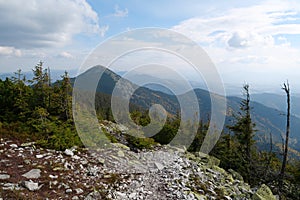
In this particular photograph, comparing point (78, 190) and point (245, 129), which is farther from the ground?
point (245, 129)

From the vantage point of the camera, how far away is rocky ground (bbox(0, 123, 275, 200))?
8320 mm

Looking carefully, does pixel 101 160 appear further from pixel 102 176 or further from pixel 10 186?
pixel 10 186

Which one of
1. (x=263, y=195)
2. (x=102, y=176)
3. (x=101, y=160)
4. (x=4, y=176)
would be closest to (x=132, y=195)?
(x=102, y=176)

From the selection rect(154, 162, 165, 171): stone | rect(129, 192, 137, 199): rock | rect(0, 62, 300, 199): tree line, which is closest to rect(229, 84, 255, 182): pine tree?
rect(0, 62, 300, 199): tree line

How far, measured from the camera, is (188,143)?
22.8 metres

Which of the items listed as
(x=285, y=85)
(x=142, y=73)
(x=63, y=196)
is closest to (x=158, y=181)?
(x=63, y=196)

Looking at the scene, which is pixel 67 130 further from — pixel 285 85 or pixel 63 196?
pixel 285 85

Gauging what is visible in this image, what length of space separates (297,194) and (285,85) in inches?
360

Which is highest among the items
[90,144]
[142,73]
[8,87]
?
[142,73]

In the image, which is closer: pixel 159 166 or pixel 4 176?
pixel 4 176

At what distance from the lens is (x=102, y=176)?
10.1 metres

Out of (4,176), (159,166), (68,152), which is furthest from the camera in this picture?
(159,166)

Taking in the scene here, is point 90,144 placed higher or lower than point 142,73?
lower

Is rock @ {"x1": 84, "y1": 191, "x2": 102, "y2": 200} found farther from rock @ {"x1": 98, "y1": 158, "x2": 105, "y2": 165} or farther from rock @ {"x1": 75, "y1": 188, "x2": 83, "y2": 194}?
rock @ {"x1": 98, "y1": 158, "x2": 105, "y2": 165}
